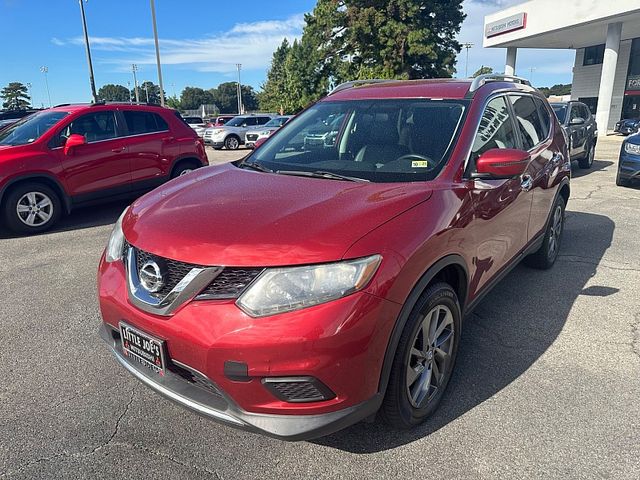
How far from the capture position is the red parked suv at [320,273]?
1946 mm

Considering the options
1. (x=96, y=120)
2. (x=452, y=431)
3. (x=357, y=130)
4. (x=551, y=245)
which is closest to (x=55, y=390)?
(x=452, y=431)

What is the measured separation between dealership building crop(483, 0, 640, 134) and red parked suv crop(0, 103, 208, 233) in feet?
86.7

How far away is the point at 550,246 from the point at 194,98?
5102 inches

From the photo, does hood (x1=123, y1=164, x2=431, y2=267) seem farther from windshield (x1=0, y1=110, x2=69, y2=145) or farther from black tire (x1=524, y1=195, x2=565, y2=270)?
windshield (x1=0, y1=110, x2=69, y2=145)

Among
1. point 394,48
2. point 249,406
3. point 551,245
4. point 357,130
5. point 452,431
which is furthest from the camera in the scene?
point 394,48

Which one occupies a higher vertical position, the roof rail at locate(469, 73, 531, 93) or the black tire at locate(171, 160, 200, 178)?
the roof rail at locate(469, 73, 531, 93)

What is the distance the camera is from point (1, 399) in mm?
2838

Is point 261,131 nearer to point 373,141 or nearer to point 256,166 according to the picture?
point 256,166

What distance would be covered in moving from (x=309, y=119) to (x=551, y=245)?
2.84 m

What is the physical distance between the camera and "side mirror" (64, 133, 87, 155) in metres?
6.76

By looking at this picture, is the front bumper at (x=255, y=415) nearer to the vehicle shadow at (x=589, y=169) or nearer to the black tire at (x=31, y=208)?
the black tire at (x=31, y=208)

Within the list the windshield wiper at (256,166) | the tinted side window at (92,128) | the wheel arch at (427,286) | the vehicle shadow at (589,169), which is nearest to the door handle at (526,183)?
the wheel arch at (427,286)

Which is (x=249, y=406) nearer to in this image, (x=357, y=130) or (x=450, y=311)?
(x=450, y=311)

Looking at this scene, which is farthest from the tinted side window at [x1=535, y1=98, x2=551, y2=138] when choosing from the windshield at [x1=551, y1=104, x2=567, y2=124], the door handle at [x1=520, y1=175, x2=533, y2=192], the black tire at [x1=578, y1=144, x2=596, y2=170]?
the black tire at [x1=578, y1=144, x2=596, y2=170]
